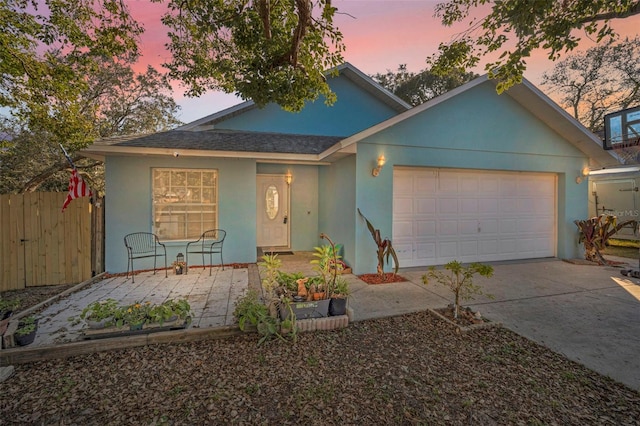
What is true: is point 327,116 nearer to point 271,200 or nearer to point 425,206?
point 271,200

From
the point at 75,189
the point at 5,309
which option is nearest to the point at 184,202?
the point at 75,189

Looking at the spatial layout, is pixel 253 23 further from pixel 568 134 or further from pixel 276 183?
pixel 568 134

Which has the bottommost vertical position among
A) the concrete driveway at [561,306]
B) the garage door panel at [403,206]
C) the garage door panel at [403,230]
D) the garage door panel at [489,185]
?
the concrete driveway at [561,306]

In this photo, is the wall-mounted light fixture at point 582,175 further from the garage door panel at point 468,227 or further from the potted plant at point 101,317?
the potted plant at point 101,317

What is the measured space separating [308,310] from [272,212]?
532 centimetres

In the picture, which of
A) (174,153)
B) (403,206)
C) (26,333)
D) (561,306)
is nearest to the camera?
(26,333)

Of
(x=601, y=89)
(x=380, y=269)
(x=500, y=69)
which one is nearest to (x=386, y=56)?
(x=500, y=69)

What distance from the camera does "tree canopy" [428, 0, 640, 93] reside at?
162 inches

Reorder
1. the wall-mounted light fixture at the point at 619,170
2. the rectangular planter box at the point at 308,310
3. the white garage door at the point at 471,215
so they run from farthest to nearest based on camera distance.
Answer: the wall-mounted light fixture at the point at 619,170 < the white garage door at the point at 471,215 < the rectangular planter box at the point at 308,310

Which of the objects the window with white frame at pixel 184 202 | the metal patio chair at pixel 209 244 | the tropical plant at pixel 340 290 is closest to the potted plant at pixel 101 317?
the tropical plant at pixel 340 290

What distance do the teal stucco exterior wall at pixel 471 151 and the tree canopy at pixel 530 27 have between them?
1230 millimetres

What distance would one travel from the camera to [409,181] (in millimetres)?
6543

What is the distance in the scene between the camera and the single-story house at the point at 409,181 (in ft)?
20.2

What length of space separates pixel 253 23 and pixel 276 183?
4548mm
